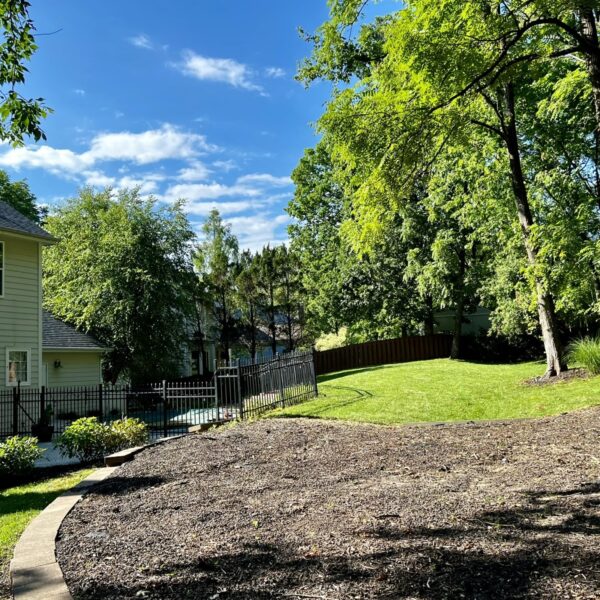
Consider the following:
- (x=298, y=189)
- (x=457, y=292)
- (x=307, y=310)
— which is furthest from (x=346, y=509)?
(x=298, y=189)

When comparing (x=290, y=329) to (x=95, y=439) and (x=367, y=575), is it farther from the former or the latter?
(x=367, y=575)

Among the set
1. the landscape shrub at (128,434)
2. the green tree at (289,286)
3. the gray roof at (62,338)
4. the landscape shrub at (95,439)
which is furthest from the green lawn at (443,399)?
the green tree at (289,286)

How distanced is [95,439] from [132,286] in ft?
47.4

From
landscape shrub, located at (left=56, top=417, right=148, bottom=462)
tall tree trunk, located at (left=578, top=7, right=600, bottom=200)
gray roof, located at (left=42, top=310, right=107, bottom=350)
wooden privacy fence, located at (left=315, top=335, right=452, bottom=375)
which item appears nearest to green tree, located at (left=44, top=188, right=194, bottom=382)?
gray roof, located at (left=42, top=310, right=107, bottom=350)

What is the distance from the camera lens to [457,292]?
83.5 ft

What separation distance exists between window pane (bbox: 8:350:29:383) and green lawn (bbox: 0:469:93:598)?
8.51 metres

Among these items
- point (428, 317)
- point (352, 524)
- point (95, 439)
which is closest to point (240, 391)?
Result: point (95, 439)

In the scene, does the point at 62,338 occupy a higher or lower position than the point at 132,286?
lower

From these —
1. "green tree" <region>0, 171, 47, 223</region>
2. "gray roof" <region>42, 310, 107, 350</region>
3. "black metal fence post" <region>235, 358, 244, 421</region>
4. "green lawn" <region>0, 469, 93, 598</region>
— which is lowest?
"green lawn" <region>0, 469, 93, 598</region>

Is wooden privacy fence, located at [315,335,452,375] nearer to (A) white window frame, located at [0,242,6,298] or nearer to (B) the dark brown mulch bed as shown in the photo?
(A) white window frame, located at [0,242,6,298]

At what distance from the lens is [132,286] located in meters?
22.6

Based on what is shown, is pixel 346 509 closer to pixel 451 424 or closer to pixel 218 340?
pixel 451 424

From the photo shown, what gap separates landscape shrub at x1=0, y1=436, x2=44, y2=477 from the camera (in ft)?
26.7

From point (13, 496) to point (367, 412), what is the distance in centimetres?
673
